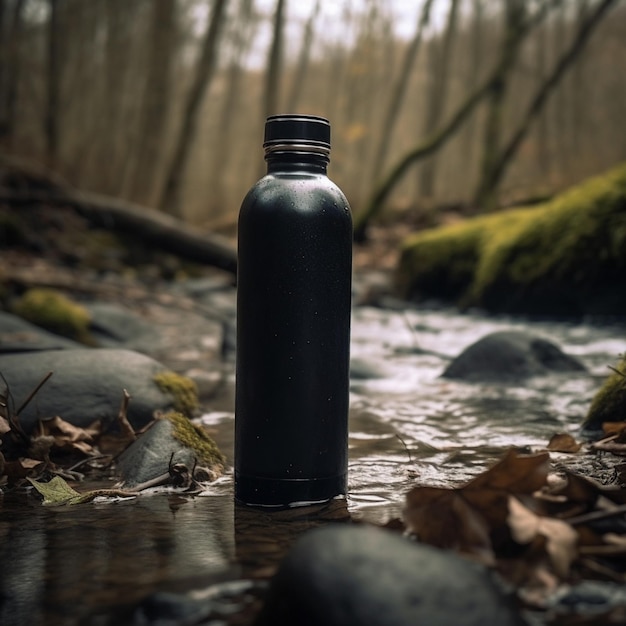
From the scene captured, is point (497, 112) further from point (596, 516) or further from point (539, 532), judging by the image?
point (539, 532)

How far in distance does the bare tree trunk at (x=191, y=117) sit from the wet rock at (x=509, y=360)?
968cm

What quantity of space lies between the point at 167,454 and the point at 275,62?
46.2ft

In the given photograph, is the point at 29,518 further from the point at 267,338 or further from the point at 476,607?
the point at 476,607

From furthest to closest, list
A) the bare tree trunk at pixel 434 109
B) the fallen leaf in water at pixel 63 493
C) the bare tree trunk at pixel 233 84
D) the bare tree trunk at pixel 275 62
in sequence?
the bare tree trunk at pixel 233 84 → the bare tree trunk at pixel 434 109 → the bare tree trunk at pixel 275 62 → the fallen leaf in water at pixel 63 493

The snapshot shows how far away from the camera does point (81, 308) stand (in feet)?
20.5

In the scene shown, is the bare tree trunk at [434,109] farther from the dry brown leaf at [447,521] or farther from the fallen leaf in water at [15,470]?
the dry brown leaf at [447,521]

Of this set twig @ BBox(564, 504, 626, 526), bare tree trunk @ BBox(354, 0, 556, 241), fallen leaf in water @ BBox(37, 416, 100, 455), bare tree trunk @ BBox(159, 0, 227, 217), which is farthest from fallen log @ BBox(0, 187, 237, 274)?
twig @ BBox(564, 504, 626, 526)

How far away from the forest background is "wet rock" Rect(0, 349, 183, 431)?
986 centimetres

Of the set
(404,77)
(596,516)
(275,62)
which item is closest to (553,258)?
(596,516)

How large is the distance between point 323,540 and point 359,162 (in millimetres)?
35098

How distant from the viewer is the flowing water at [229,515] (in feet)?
5.12

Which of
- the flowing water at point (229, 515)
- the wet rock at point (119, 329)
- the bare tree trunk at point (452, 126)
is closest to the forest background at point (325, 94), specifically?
the bare tree trunk at point (452, 126)

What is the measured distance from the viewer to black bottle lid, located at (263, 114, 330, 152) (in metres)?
2.10

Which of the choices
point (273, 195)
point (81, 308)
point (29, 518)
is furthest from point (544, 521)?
point (81, 308)
